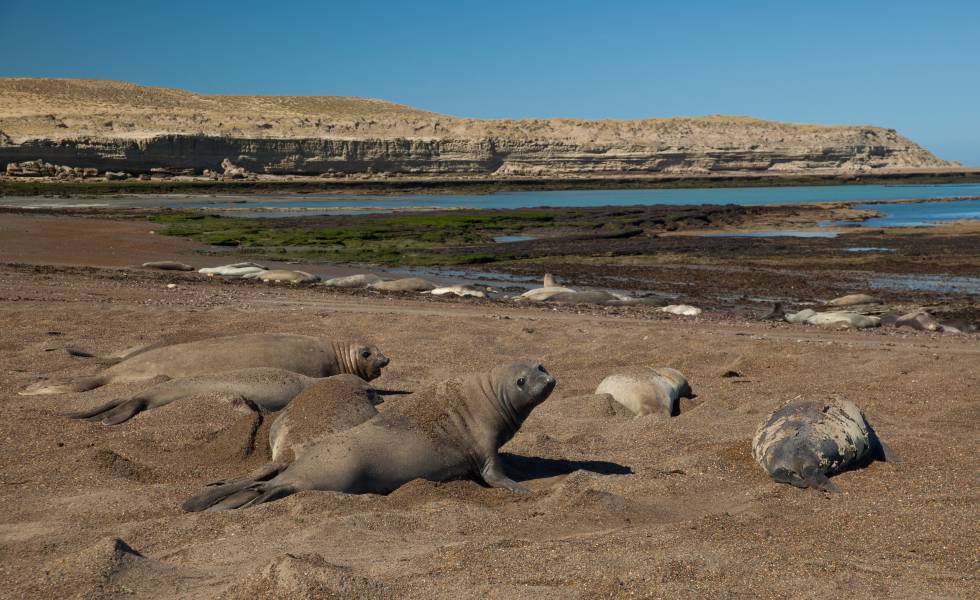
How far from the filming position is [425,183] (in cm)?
7369

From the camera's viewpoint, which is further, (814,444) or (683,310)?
(683,310)

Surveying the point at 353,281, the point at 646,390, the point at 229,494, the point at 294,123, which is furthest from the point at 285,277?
the point at 294,123

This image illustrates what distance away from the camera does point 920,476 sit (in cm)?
600

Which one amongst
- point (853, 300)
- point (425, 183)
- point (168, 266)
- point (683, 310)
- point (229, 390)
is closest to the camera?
point (229, 390)

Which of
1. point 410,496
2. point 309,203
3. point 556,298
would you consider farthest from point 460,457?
point 309,203

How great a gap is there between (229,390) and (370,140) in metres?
74.8

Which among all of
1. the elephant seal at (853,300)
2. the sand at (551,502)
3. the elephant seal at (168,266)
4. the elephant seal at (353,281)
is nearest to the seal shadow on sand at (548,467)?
the sand at (551,502)

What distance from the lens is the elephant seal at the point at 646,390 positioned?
8078 millimetres

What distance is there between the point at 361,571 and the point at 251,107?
110 meters

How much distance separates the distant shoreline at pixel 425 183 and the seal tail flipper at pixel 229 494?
51033mm

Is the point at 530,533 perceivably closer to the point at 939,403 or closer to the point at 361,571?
Answer: the point at 361,571

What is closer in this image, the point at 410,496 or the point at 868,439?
the point at 410,496

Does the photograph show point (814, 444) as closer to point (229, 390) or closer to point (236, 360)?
point (229, 390)

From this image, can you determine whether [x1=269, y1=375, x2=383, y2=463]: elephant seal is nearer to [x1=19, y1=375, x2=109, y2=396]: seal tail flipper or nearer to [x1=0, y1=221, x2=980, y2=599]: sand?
[x1=0, y1=221, x2=980, y2=599]: sand
